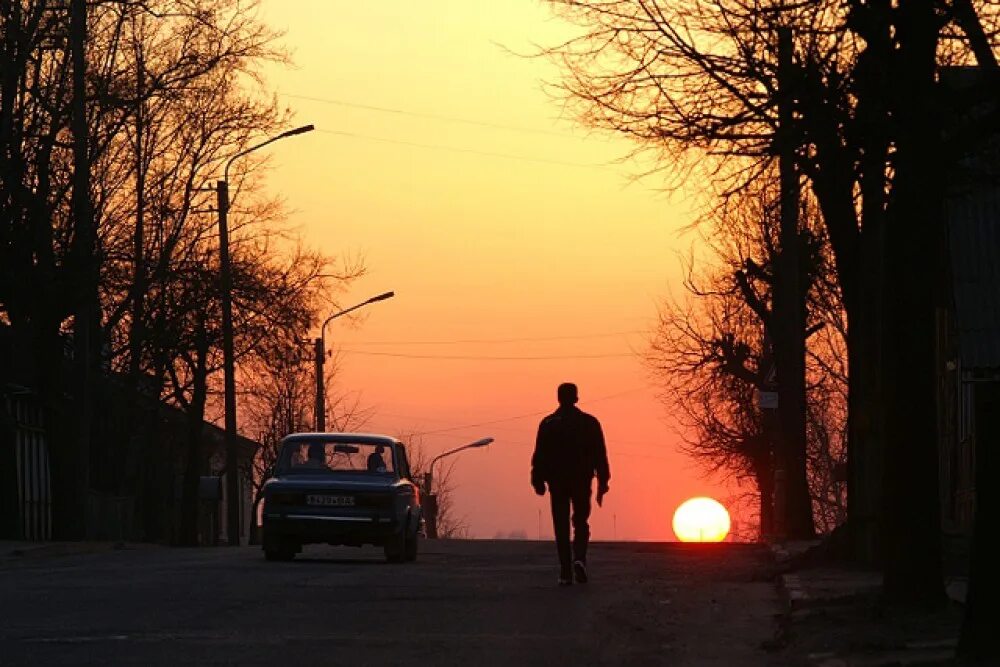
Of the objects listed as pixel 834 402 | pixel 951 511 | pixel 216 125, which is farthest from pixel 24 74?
pixel 834 402

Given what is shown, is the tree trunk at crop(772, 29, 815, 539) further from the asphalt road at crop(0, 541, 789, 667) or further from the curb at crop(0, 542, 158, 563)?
the curb at crop(0, 542, 158, 563)

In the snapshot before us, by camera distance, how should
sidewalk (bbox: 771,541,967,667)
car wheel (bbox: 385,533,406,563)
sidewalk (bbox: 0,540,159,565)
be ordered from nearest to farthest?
sidewalk (bbox: 771,541,967,667)
car wheel (bbox: 385,533,406,563)
sidewalk (bbox: 0,540,159,565)

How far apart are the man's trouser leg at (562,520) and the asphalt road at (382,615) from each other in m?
0.26

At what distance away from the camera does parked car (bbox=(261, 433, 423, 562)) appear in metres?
26.9

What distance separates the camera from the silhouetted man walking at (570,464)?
67.8 feet

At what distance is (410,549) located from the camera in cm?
2781

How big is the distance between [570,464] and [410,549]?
751cm

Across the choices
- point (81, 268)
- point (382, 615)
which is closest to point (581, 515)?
point (382, 615)

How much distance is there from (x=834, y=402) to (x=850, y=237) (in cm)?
5695

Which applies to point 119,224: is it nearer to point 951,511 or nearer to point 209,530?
point 951,511

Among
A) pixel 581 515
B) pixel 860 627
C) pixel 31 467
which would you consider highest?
pixel 31 467

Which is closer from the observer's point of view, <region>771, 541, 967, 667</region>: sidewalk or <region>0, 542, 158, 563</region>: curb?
<region>771, 541, 967, 667</region>: sidewalk

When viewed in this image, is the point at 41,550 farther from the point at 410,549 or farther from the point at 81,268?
the point at 410,549

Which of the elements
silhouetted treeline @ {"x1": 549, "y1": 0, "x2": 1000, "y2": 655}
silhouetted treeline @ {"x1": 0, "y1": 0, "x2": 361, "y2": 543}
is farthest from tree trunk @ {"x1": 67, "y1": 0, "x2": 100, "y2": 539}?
silhouetted treeline @ {"x1": 549, "y1": 0, "x2": 1000, "y2": 655}
